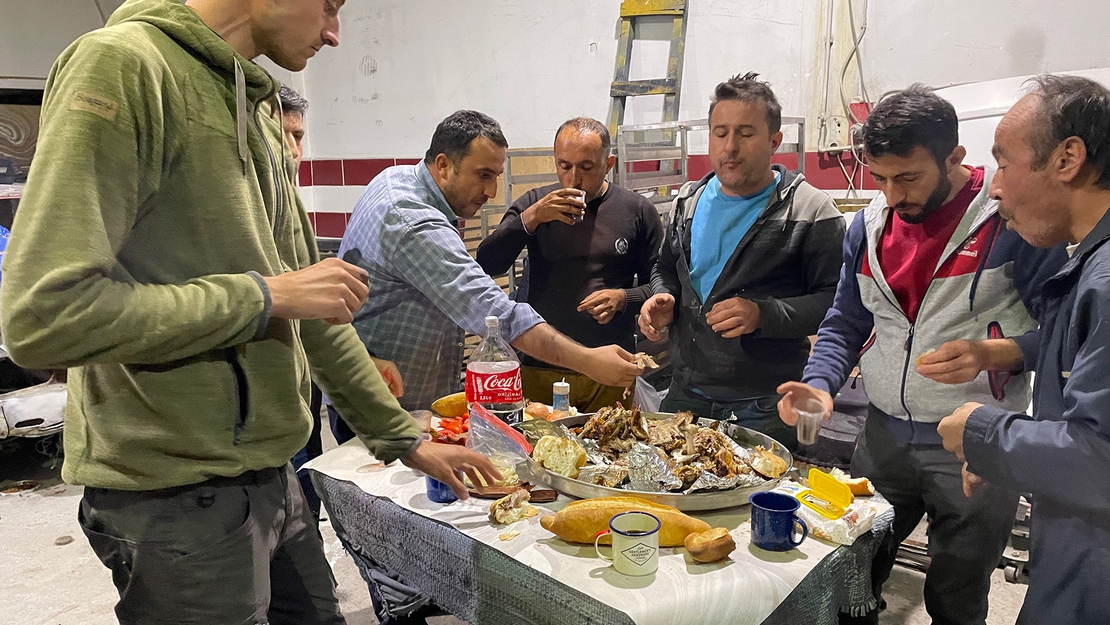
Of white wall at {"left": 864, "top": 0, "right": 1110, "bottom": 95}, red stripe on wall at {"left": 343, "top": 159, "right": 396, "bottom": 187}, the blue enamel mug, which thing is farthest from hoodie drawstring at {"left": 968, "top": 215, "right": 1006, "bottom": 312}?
red stripe on wall at {"left": 343, "top": 159, "right": 396, "bottom": 187}

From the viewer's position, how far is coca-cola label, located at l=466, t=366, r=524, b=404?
196 centimetres

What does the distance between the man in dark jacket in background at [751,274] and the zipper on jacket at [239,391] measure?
4.79 feet

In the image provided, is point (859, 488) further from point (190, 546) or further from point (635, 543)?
point (190, 546)

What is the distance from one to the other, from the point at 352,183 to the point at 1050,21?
4752 mm

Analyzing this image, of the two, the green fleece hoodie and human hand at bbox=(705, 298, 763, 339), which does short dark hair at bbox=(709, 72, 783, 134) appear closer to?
human hand at bbox=(705, 298, 763, 339)

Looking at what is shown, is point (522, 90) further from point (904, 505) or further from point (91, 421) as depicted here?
point (91, 421)

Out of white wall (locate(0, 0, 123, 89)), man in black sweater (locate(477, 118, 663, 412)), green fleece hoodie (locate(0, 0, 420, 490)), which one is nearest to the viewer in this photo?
green fleece hoodie (locate(0, 0, 420, 490))

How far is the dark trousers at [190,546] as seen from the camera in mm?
1146

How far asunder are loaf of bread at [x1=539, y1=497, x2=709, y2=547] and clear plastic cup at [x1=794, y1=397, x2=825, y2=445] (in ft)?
1.88

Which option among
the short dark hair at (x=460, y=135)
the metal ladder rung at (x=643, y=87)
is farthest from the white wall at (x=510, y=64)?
the short dark hair at (x=460, y=135)

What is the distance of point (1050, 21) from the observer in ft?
10.9

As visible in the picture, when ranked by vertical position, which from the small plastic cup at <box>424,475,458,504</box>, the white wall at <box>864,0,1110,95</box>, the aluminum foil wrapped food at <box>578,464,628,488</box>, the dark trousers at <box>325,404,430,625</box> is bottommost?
the dark trousers at <box>325,404,430,625</box>

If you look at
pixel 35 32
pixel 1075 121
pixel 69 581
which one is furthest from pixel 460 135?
pixel 35 32

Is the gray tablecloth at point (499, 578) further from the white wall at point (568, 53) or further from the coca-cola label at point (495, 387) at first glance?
the white wall at point (568, 53)
